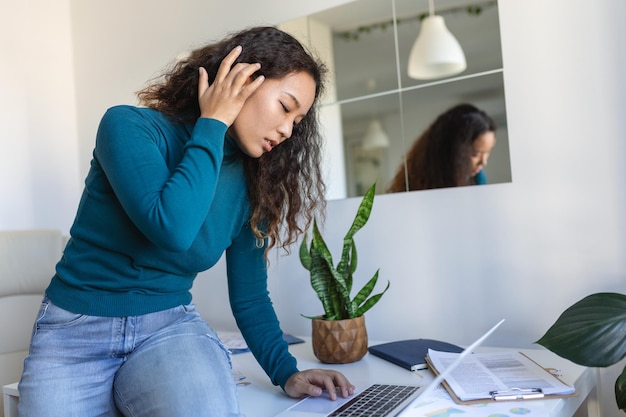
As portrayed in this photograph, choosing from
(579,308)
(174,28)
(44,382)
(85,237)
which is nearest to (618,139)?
(579,308)

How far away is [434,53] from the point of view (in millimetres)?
1808

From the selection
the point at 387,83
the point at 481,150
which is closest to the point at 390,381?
the point at 481,150

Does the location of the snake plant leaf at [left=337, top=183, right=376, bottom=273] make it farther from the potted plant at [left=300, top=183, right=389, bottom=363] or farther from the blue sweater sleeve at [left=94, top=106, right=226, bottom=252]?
the blue sweater sleeve at [left=94, top=106, right=226, bottom=252]

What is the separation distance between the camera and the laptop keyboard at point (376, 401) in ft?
3.82

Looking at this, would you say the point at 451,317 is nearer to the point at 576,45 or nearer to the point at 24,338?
the point at 576,45

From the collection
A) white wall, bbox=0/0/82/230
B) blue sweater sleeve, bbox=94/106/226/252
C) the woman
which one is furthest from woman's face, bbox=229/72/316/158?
white wall, bbox=0/0/82/230

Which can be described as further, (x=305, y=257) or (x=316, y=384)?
(x=305, y=257)

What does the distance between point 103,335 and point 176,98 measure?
19.9 inches

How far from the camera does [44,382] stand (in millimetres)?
1072

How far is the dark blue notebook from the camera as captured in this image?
1514mm

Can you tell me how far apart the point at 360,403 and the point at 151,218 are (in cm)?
60

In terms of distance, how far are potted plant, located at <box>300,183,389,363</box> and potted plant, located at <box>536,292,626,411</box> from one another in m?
0.53

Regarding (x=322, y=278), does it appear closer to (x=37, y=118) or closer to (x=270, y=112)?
(x=270, y=112)

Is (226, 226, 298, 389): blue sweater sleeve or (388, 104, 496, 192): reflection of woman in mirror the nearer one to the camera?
(226, 226, 298, 389): blue sweater sleeve
